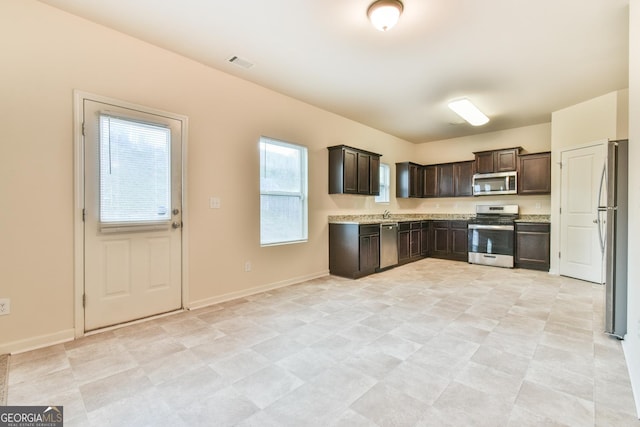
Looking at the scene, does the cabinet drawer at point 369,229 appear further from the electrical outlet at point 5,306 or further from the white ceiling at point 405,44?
the electrical outlet at point 5,306

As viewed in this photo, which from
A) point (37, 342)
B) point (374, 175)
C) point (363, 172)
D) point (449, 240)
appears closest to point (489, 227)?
point (449, 240)

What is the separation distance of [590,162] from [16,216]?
7073mm

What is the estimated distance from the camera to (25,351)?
2322 mm

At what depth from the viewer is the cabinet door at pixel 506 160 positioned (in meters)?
5.71

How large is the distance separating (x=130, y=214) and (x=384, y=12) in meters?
2.97

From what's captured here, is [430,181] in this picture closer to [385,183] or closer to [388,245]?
[385,183]

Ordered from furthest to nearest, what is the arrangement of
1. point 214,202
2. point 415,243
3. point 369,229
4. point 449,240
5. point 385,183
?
point 385,183
point 449,240
point 415,243
point 369,229
point 214,202

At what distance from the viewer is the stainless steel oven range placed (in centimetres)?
554

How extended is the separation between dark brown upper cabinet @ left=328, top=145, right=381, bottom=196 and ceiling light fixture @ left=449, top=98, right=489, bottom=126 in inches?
63.2

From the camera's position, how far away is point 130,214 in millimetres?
2887

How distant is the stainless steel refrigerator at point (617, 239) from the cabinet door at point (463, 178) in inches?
154

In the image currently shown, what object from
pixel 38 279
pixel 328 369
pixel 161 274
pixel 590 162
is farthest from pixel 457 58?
pixel 38 279

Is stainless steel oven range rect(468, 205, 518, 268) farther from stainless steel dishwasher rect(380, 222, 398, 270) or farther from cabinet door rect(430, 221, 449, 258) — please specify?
stainless steel dishwasher rect(380, 222, 398, 270)

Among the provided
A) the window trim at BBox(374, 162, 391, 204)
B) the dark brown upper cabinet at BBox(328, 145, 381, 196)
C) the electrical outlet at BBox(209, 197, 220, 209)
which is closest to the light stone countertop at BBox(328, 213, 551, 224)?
the window trim at BBox(374, 162, 391, 204)
